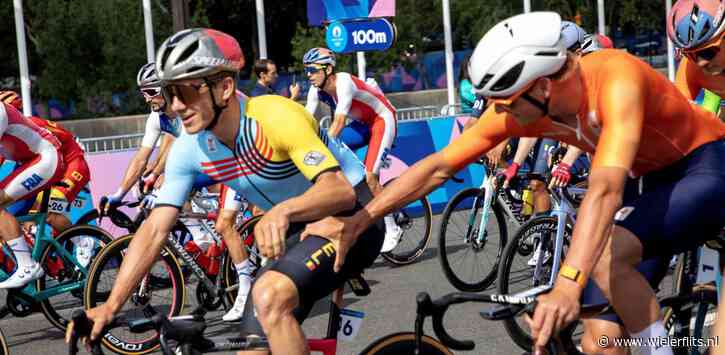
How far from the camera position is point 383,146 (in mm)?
10781

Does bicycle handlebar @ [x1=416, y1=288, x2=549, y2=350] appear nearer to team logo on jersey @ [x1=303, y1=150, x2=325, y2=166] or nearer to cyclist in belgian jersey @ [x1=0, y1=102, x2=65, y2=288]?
team logo on jersey @ [x1=303, y1=150, x2=325, y2=166]

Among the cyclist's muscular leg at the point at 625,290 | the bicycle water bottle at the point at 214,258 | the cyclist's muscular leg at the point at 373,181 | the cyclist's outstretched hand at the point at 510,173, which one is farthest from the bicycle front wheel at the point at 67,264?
the cyclist's muscular leg at the point at 625,290

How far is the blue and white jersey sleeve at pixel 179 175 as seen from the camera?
4.76 m

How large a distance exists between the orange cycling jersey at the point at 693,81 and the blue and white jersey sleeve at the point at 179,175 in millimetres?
2756

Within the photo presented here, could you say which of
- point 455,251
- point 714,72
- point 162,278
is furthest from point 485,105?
point 714,72

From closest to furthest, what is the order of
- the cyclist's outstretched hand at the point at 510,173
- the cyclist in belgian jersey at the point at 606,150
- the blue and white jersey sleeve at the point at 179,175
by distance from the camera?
the cyclist in belgian jersey at the point at 606,150 < the blue and white jersey sleeve at the point at 179,175 < the cyclist's outstretched hand at the point at 510,173

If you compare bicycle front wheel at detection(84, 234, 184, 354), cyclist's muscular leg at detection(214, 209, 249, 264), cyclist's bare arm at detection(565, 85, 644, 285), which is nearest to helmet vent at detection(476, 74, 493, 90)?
cyclist's bare arm at detection(565, 85, 644, 285)

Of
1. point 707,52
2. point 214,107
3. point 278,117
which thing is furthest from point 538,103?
point 707,52

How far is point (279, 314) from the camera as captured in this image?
13.9 feet

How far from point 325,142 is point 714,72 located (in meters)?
2.04

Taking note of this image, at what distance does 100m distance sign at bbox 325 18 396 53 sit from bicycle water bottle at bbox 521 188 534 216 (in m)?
8.34

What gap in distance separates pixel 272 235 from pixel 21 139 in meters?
4.91

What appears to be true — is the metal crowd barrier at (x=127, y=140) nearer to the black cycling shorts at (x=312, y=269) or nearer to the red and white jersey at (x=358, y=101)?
the red and white jersey at (x=358, y=101)

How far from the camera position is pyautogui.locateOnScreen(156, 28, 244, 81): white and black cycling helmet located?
4.59m
